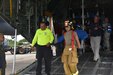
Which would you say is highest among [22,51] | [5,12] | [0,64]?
[5,12]

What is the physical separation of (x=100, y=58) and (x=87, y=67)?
215 centimetres

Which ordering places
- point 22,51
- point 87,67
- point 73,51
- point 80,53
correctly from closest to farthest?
point 73,51
point 87,67
point 80,53
point 22,51

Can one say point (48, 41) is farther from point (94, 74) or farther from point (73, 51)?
point (94, 74)

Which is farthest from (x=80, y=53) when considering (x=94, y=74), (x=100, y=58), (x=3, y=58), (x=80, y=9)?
(x=3, y=58)

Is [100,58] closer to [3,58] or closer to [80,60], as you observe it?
[80,60]

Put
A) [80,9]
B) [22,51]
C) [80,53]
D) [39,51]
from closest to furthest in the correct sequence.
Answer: [39,51] < [80,53] < [80,9] < [22,51]

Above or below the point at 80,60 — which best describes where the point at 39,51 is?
above

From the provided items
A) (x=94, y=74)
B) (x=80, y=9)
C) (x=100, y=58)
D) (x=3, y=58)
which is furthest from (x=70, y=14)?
(x=3, y=58)

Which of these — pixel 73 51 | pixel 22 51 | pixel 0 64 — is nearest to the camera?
pixel 0 64

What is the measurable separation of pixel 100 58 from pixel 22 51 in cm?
1317

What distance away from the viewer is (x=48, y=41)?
446 inches

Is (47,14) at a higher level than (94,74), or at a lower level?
higher

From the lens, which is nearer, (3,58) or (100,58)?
(3,58)

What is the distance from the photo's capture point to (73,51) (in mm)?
10617
